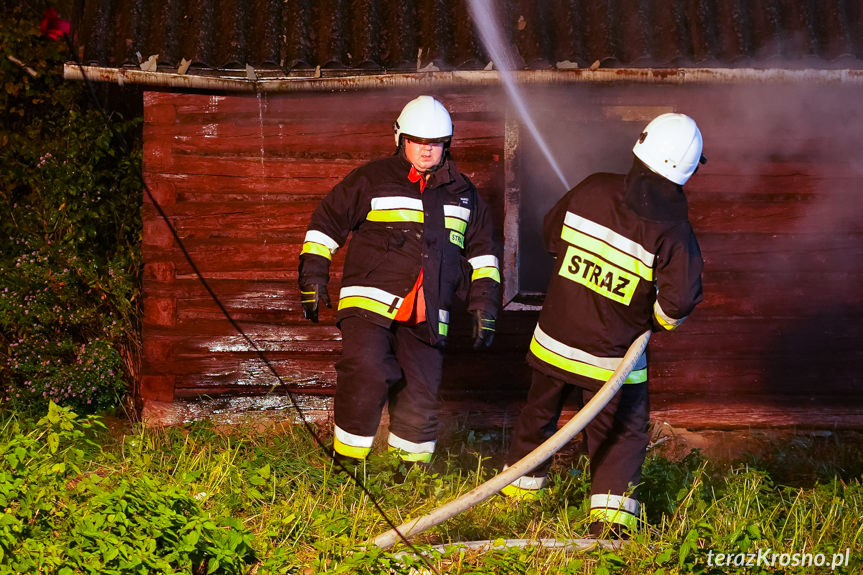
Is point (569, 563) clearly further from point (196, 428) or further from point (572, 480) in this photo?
point (196, 428)

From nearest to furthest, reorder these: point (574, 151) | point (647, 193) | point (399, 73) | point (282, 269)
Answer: point (647, 193), point (399, 73), point (282, 269), point (574, 151)

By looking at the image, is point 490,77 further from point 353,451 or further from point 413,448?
point 353,451

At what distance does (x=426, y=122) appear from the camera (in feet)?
17.6

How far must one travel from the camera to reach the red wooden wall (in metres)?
6.93

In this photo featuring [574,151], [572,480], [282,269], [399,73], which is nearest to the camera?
[572,480]

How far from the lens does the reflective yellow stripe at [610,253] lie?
16.2 feet

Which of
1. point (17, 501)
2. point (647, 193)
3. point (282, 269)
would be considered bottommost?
point (17, 501)

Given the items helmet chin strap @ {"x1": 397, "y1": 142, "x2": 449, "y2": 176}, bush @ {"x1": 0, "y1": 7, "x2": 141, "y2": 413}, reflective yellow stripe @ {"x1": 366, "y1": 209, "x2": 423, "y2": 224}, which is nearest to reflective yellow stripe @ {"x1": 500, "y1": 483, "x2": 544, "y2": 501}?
reflective yellow stripe @ {"x1": 366, "y1": 209, "x2": 423, "y2": 224}

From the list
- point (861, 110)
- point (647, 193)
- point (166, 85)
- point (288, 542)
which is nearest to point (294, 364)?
point (166, 85)

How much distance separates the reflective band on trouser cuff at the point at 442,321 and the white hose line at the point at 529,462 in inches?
33.8

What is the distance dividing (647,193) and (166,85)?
3.30 meters

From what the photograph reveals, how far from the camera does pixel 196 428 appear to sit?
6.83 meters

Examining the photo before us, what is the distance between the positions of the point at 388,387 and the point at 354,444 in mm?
363

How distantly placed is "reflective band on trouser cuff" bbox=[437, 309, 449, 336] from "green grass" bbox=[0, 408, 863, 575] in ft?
Answer: 2.50
